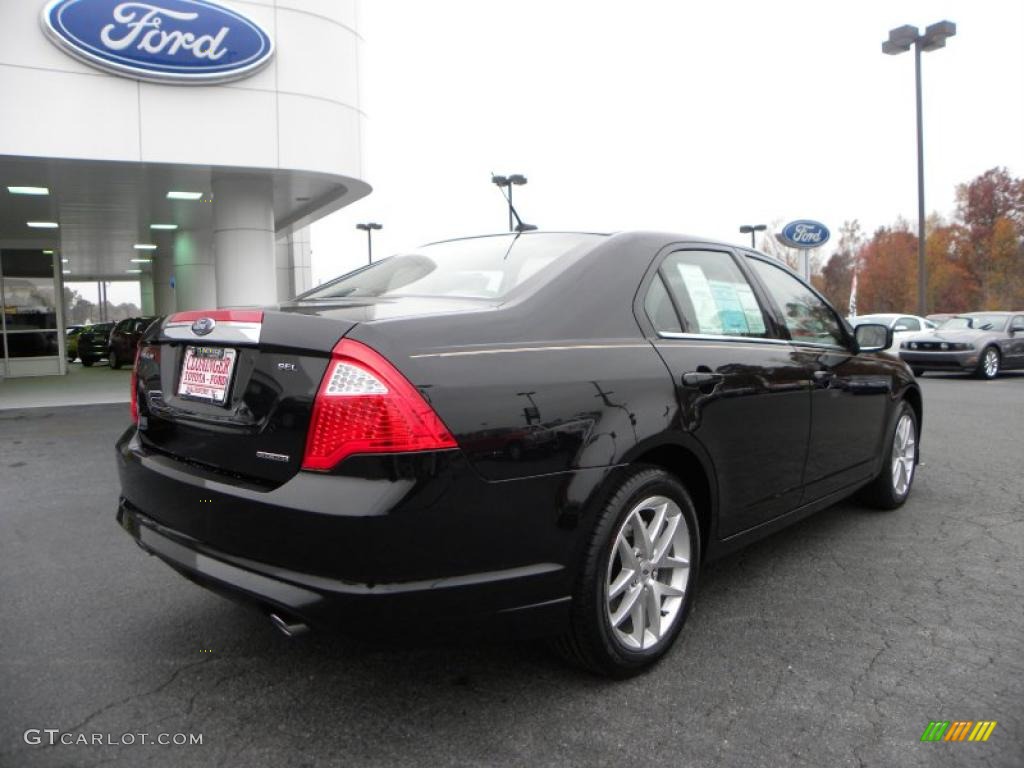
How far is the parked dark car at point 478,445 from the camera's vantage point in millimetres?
2158

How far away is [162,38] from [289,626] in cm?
1072

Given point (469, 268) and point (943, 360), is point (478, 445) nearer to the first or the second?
point (469, 268)

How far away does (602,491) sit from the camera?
98.9 inches

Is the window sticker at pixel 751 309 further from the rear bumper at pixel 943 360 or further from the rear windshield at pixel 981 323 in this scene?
the rear windshield at pixel 981 323

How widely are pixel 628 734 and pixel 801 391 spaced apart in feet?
6.19

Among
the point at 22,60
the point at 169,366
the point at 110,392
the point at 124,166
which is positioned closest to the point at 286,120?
the point at 124,166

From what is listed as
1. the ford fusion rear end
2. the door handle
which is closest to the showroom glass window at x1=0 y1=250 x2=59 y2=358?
the ford fusion rear end

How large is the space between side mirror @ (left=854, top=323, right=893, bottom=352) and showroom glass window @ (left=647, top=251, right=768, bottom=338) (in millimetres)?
1206

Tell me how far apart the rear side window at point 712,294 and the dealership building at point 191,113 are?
9465mm

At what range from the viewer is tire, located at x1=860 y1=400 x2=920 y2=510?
4.75m

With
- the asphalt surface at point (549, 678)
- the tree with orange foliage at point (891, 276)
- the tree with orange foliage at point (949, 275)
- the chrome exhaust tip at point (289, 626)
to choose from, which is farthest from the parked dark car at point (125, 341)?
the tree with orange foliage at point (891, 276)

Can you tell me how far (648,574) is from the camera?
2.77 meters

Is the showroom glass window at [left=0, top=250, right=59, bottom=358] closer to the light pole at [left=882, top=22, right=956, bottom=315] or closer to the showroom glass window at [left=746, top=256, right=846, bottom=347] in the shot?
the showroom glass window at [left=746, top=256, right=846, bottom=347]

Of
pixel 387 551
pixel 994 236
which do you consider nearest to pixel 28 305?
pixel 387 551
